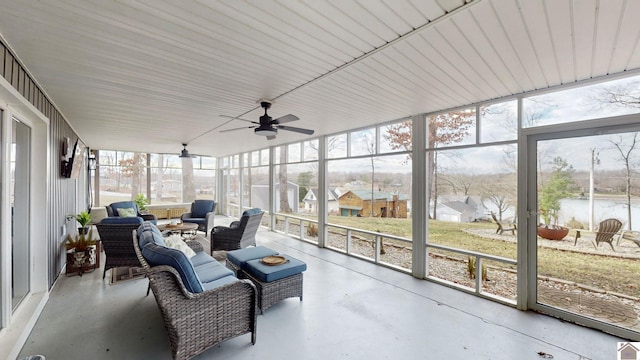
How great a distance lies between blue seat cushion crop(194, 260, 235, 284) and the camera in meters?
2.77

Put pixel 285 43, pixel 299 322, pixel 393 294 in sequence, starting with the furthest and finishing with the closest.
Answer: pixel 393 294, pixel 299 322, pixel 285 43

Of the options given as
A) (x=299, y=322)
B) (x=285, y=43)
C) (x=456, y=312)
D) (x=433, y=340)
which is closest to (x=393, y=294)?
(x=456, y=312)

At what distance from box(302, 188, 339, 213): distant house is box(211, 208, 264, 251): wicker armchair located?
172 centimetres

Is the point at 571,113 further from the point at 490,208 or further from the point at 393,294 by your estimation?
the point at 393,294

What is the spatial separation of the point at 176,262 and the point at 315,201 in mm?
4417

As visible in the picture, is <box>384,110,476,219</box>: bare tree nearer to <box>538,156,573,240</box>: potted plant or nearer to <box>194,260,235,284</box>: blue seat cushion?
<box>538,156,573,240</box>: potted plant

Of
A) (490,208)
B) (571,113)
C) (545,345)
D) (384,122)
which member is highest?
(384,122)

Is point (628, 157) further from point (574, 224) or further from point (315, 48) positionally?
point (315, 48)

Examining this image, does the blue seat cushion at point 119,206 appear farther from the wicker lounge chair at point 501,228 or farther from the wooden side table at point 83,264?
the wicker lounge chair at point 501,228

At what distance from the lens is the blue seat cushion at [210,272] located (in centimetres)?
277

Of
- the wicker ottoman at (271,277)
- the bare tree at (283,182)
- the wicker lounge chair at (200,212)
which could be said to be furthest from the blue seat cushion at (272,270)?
the wicker lounge chair at (200,212)

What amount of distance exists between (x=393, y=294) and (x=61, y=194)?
5296 millimetres

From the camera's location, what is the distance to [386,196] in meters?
4.95

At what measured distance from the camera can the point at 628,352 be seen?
2395mm
